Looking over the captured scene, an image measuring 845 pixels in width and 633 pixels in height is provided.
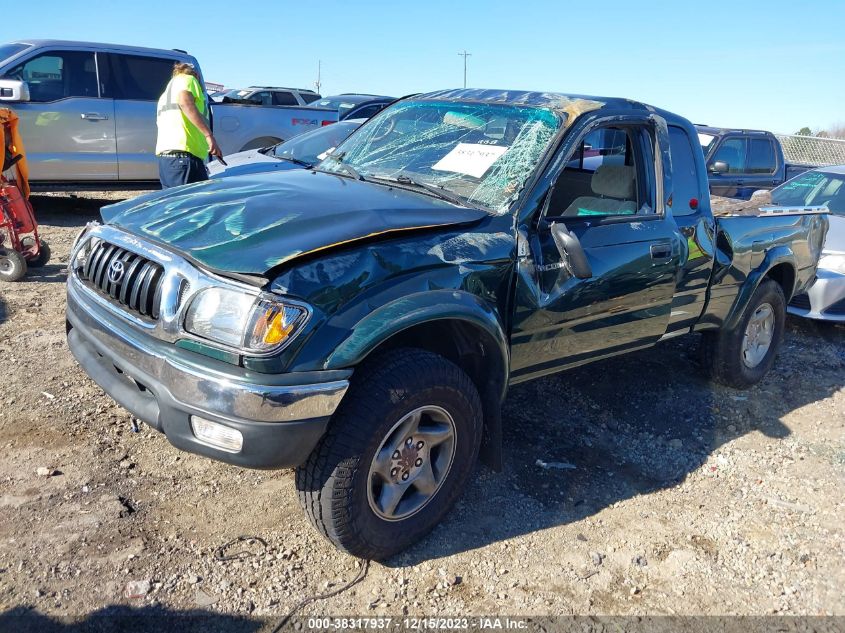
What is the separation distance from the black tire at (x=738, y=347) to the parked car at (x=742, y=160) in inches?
203

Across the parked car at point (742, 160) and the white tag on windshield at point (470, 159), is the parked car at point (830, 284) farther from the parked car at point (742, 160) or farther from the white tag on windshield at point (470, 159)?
the white tag on windshield at point (470, 159)

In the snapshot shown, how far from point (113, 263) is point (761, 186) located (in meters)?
10.4

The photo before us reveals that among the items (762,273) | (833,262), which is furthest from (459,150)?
(833,262)

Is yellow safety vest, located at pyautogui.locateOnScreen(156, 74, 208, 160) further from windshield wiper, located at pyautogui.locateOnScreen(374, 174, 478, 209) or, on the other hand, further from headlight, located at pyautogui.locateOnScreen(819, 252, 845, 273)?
headlight, located at pyautogui.locateOnScreen(819, 252, 845, 273)

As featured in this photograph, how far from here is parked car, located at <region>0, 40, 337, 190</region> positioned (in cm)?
836

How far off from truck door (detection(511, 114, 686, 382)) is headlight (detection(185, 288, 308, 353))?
116 cm

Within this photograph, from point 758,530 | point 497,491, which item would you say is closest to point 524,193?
point 497,491

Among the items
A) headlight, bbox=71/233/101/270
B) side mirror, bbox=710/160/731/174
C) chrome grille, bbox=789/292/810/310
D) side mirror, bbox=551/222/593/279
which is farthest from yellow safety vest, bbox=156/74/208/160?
side mirror, bbox=710/160/731/174

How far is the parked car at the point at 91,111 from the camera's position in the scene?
836cm

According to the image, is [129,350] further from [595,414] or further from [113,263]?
[595,414]

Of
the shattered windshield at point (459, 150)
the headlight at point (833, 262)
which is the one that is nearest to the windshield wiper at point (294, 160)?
the shattered windshield at point (459, 150)

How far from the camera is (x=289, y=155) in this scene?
7.52 meters

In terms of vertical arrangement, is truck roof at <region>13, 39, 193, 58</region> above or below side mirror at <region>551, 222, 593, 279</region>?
above

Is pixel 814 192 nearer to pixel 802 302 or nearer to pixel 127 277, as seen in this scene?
pixel 802 302
